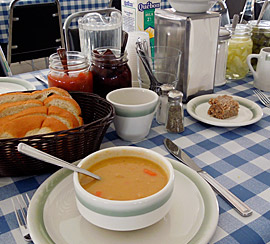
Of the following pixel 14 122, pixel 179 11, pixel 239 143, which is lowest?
pixel 239 143

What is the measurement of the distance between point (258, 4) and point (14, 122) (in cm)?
228

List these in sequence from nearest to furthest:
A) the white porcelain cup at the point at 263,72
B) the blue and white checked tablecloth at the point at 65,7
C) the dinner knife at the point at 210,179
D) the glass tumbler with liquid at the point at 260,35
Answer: the dinner knife at the point at 210,179 → the white porcelain cup at the point at 263,72 → the glass tumbler with liquid at the point at 260,35 → the blue and white checked tablecloth at the point at 65,7

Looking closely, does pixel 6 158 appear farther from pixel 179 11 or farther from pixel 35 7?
pixel 35 7

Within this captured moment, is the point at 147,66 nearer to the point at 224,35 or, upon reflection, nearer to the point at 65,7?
the point at 224,35

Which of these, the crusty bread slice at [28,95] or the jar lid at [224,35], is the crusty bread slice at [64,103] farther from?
the jar lid at [224,35]

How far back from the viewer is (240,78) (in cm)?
119

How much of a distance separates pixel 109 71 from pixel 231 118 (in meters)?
0.36

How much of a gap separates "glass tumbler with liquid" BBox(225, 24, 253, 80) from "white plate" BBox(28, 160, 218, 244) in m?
0.69

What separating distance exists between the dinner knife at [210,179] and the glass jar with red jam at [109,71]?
0.21 meters

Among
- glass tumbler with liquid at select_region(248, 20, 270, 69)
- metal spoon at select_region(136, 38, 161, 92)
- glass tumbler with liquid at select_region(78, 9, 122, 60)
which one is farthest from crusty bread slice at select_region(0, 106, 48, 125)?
glass tumbler with liquid at select_region(248, 20, 270, 69)

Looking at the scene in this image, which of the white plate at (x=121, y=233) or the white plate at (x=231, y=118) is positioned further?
the white plate at (x=231, y=118)

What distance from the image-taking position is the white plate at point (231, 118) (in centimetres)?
85

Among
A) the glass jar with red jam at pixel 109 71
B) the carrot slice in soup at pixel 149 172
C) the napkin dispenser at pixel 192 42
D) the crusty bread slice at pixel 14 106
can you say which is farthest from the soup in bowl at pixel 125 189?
the napkin dispenser at pixel 192 42

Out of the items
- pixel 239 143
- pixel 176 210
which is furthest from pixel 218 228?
pixel 239 143
